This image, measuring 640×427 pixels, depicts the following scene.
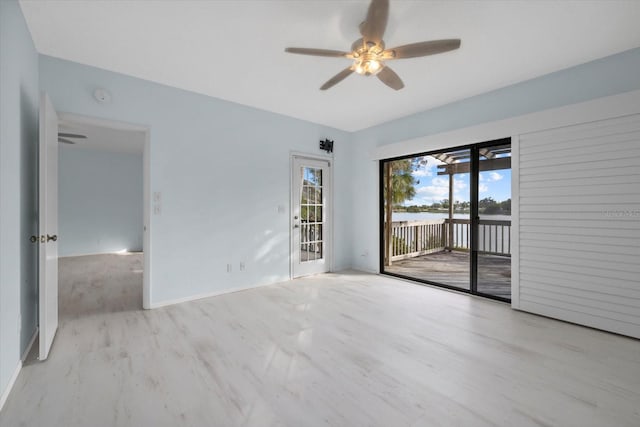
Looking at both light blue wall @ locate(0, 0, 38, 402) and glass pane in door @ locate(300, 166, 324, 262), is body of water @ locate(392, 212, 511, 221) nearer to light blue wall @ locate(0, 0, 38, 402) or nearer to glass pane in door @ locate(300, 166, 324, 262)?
glass pane in door @ locate(300, 166, 324, 262)

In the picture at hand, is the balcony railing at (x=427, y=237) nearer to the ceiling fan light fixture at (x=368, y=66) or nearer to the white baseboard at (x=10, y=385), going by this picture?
the ceiling fan light fixture at (x=368, y=66)

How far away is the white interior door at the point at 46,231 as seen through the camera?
2080mm

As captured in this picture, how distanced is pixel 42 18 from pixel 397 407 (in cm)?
365

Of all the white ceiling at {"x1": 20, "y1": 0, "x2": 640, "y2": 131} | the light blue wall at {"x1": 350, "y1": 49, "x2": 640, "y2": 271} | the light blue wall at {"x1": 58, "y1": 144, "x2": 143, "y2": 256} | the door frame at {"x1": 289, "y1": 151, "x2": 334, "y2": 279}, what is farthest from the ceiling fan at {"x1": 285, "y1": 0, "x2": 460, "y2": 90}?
the light blue wall at {"x1": 58, "y1": 144, "x2": 143, "y2": 256}

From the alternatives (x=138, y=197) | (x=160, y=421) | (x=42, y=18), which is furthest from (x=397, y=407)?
(x=138, y=197)

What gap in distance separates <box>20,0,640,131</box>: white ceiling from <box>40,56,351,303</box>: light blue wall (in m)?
0.25

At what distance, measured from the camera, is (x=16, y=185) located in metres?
1.96

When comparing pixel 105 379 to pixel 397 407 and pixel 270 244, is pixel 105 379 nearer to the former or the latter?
pixel 397 407

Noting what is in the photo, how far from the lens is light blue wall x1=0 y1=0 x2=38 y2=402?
1.69m

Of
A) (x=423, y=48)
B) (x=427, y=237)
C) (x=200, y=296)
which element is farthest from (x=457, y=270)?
(x=200, y=296)

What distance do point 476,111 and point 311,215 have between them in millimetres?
2758

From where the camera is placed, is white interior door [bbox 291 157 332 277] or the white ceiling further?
white interior door [bbox 291 157 332 277]

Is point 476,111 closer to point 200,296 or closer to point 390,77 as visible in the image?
point 390,77

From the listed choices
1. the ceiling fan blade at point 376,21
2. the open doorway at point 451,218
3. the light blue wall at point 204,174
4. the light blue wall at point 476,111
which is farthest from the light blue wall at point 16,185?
the open doorway at point 451,218
